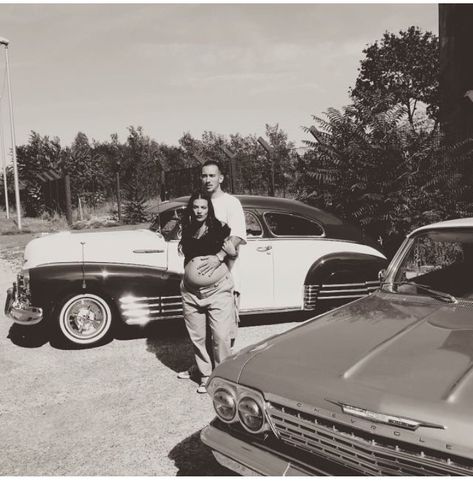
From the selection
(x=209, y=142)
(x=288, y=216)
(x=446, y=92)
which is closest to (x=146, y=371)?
(x=288, y=216)

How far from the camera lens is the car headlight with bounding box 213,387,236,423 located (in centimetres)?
235

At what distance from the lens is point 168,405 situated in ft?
13.0

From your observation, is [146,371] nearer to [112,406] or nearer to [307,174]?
[112,406]

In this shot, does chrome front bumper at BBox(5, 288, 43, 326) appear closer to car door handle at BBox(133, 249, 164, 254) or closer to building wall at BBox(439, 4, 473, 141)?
car door handle at BBox(133, 249, 164, 254)

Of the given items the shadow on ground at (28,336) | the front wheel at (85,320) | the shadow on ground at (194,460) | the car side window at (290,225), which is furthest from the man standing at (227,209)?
the shadow on ground at (28,336)

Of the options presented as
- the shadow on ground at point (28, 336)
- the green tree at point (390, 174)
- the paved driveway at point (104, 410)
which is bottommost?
the paved driveway at point (104, 410)

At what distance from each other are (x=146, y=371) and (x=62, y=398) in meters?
0.82

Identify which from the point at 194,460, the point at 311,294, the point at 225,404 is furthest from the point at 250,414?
the point at 311,294

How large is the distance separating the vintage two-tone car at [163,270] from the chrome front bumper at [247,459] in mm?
2918

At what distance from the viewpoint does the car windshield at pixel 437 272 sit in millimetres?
3033

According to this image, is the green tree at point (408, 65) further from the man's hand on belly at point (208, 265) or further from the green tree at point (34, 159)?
the man's hand on belly at point (208, 265)

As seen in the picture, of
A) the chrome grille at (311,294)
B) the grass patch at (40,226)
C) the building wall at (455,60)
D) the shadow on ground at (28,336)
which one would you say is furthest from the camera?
the grass patch at (40,226)

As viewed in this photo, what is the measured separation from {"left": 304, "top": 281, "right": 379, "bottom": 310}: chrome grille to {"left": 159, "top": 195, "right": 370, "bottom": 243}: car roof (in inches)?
21.7

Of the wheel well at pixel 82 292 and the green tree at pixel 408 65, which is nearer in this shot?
the wheel well at pixel 82 292
